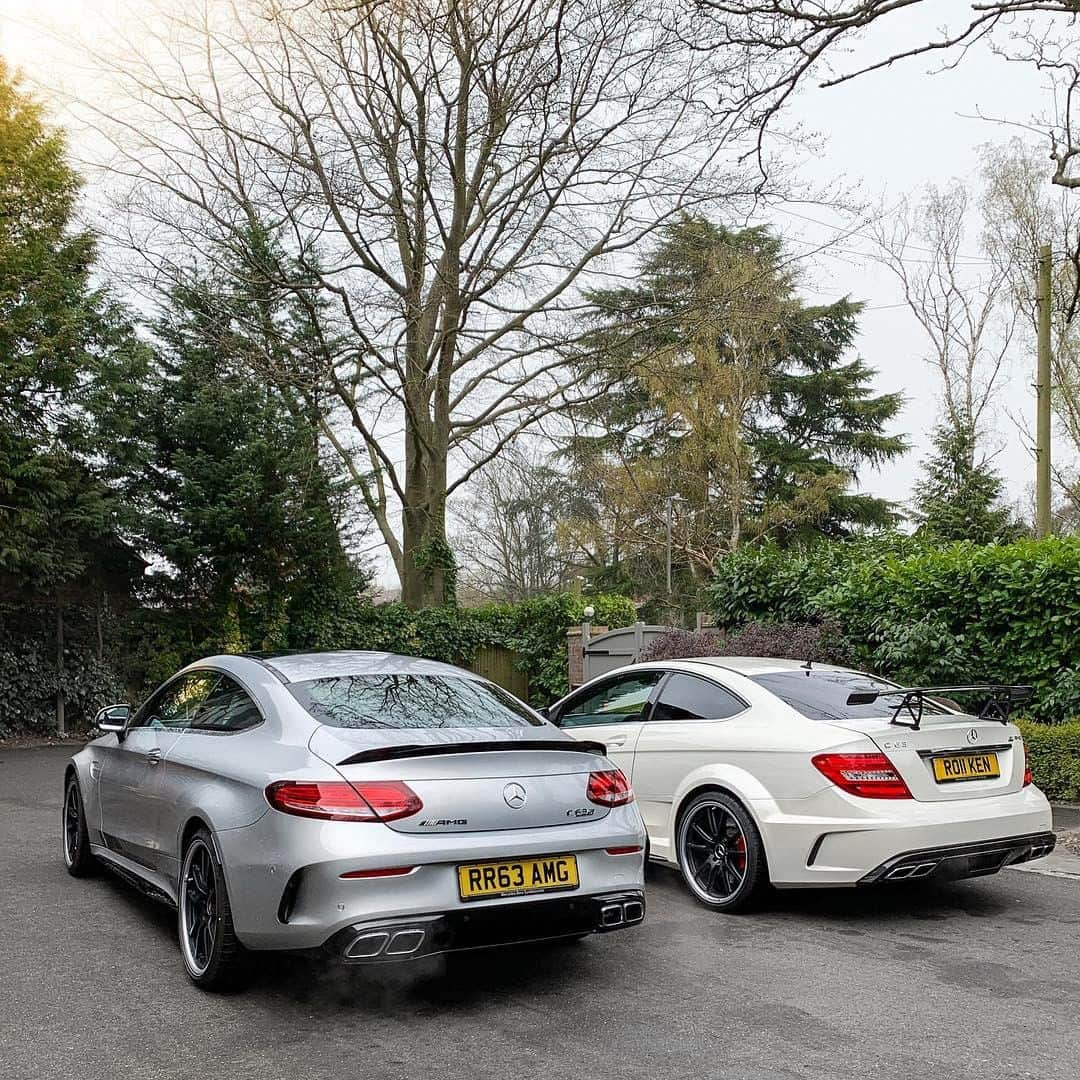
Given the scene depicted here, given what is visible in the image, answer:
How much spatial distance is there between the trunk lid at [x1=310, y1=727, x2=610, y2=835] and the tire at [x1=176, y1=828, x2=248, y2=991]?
0.75m

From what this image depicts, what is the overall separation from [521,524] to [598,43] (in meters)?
25.4

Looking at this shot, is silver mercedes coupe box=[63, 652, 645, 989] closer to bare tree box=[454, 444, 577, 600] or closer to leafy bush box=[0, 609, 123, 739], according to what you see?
leafy bush box=[0, 609, 123, 739]

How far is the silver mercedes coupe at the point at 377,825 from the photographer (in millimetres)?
4148

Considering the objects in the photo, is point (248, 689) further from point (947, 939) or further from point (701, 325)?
point (701, 325)

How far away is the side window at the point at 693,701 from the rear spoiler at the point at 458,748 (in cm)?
185

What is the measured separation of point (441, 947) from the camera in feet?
13.7

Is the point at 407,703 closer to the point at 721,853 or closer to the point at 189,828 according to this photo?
the point at 189,828

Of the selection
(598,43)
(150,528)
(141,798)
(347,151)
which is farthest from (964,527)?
(141,798)

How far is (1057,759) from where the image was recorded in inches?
380

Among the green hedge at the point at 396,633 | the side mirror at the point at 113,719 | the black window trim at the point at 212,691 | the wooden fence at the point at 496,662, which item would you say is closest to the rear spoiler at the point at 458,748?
the black window trim at the point at 212,691

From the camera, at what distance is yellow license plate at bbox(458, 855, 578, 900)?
14.0ft

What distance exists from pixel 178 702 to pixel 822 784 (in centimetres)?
347

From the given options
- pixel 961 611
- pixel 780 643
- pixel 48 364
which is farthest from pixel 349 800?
pixel 48 364

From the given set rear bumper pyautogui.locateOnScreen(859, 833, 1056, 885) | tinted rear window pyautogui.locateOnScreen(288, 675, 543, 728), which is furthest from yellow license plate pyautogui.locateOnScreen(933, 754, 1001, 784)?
tinted rear window pyautogui.locateOnScreen(288, 675, 543, 728)
